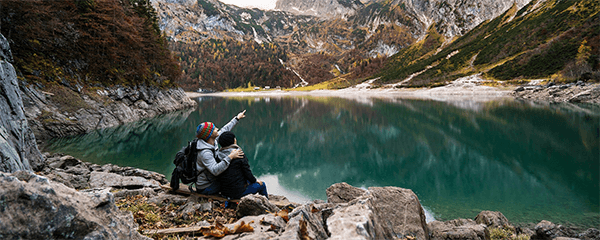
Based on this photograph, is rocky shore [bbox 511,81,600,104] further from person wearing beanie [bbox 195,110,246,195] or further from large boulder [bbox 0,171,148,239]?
large boulder [bbox 0,171,148,239]

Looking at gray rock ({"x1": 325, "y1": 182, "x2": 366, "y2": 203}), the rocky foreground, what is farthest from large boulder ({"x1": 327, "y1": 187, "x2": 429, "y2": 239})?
gray rock ({"x1": 325, "y1": 182, "x2": 366, "y2": 203})

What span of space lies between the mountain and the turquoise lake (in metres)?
45.9

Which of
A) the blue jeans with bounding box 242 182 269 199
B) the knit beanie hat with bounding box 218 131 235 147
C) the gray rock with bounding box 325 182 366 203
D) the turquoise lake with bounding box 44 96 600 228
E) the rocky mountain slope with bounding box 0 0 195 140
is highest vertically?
the rocky mountain slope with bounding box 0 0 195 140

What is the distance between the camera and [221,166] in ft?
15.7

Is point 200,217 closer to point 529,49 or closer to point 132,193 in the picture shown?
point 132,193

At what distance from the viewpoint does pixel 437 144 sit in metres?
17.2

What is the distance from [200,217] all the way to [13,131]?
6.59 metres

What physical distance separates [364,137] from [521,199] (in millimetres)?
11934

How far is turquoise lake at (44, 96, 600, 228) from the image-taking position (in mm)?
8664

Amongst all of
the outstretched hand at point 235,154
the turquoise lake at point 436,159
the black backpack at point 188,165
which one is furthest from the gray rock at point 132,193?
the turquoise lake at point 436,159

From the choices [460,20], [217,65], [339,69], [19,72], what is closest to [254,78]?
[217,65]

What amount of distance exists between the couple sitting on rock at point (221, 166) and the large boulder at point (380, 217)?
2672 mm

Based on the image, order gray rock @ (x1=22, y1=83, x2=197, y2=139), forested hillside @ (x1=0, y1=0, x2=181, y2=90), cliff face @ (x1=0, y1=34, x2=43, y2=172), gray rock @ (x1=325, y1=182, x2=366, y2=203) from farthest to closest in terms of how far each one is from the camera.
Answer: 1. forested hillside @ (x1=0, y1=0, x2=181, y2=90)
2. gray rock @ (x1=22, y1=83, x2=197, y2=139)
3. gray rock @ (x1=325, y1=182, x2=366, y2=203)
4. cliff face @ (x1=0, y1=34, x2=43, y2=172)

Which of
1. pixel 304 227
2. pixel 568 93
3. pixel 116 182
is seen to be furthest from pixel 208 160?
pixel 568 93
